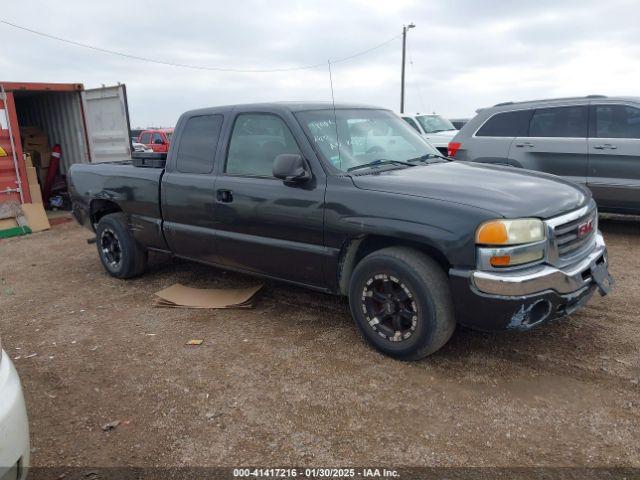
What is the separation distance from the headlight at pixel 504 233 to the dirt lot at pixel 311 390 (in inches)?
35.8

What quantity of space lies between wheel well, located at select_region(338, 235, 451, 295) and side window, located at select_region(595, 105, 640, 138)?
15.0ft

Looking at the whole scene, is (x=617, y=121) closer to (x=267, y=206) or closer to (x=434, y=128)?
(x=267, y=206)

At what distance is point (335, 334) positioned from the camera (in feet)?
12.9

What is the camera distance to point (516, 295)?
291 centimetres

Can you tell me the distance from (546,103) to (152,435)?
647 cm

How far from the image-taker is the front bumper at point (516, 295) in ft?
9.55

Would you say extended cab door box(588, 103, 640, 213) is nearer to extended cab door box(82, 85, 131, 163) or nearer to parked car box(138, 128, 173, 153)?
extended cab door box(82, 85, 131, 163)

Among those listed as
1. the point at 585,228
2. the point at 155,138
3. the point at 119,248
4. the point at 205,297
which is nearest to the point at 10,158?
the point at 119,248

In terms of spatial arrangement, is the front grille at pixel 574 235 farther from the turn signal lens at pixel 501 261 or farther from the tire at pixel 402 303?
the tire at pixel 402 303

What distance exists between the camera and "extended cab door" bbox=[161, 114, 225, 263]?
4398mm

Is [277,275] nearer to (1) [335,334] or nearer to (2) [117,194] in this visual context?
(1) [335,334]

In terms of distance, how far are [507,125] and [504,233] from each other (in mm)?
4891

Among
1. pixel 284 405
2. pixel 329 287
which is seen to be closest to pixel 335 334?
pixel 329 287

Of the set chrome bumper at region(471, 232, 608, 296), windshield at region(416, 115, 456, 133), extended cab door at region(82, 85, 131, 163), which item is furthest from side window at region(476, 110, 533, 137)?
extended cab door at region(82, 85, 131, 163)
